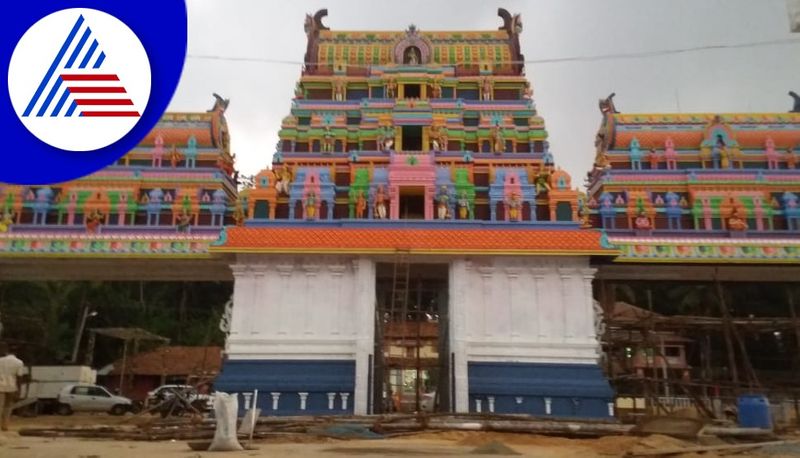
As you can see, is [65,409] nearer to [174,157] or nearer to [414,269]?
[174,157]

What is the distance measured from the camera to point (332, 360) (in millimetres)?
18328

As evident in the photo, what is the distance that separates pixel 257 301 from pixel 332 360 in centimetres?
276

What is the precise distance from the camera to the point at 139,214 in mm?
23938

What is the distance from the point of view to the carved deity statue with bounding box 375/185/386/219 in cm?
2030

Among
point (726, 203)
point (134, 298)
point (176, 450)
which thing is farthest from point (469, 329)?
point (134, 298)

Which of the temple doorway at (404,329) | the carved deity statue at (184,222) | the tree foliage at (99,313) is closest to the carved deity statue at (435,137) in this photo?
the temple doorway at (404,329)

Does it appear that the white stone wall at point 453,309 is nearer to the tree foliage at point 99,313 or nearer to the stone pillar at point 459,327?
the stone pillar at point 459,327

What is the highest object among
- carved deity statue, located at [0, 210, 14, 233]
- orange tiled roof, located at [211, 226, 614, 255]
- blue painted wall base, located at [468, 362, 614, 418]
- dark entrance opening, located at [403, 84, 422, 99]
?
dark entrance opening, located at [403, 84, 422, 99]

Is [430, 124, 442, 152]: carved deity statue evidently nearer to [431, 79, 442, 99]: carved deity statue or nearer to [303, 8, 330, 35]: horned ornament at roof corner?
[431, 79, 442, 99]: carved deity statue

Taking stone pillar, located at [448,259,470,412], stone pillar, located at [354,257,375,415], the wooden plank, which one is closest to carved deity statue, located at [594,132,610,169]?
stone pillar, located at [448,259,470,412]

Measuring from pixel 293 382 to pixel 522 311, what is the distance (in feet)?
21.8

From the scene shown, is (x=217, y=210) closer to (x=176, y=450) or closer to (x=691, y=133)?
(x=176, y=450)

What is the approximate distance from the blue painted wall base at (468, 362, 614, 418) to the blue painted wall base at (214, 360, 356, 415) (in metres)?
3.48

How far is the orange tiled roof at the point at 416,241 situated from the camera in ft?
60.6
